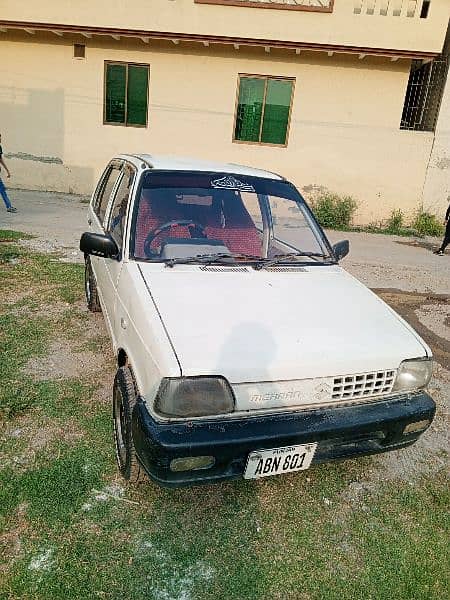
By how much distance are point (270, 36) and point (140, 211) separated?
946 cm

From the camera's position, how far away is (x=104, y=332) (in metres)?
4.43

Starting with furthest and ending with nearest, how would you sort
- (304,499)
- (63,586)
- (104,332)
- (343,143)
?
(343,143), (104,332), (304,499), (63,586)

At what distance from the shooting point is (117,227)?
3.24 meters

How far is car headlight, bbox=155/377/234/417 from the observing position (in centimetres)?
199

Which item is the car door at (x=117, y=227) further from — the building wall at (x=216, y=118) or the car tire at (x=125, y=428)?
the building wall at (x=216, y=118)

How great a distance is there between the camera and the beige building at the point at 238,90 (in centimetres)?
1050

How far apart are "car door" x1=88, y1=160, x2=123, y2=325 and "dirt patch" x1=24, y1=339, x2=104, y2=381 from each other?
52 centimetres

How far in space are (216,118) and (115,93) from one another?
2728 millimetres

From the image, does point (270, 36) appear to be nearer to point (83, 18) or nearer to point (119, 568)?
point (83, 18)

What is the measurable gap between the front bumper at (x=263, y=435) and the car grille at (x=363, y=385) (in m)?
0.07

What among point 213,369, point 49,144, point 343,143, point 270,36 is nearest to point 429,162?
point 343,143

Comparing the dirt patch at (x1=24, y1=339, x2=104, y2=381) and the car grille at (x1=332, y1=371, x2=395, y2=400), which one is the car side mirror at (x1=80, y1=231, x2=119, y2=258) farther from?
the car grille at (x1=332, y1=371, x2=395, y2=400)

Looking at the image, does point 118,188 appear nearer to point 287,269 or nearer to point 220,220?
point 220,220

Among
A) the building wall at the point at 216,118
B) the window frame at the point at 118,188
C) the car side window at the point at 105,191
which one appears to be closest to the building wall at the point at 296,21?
the building wall at the point at 216,118
